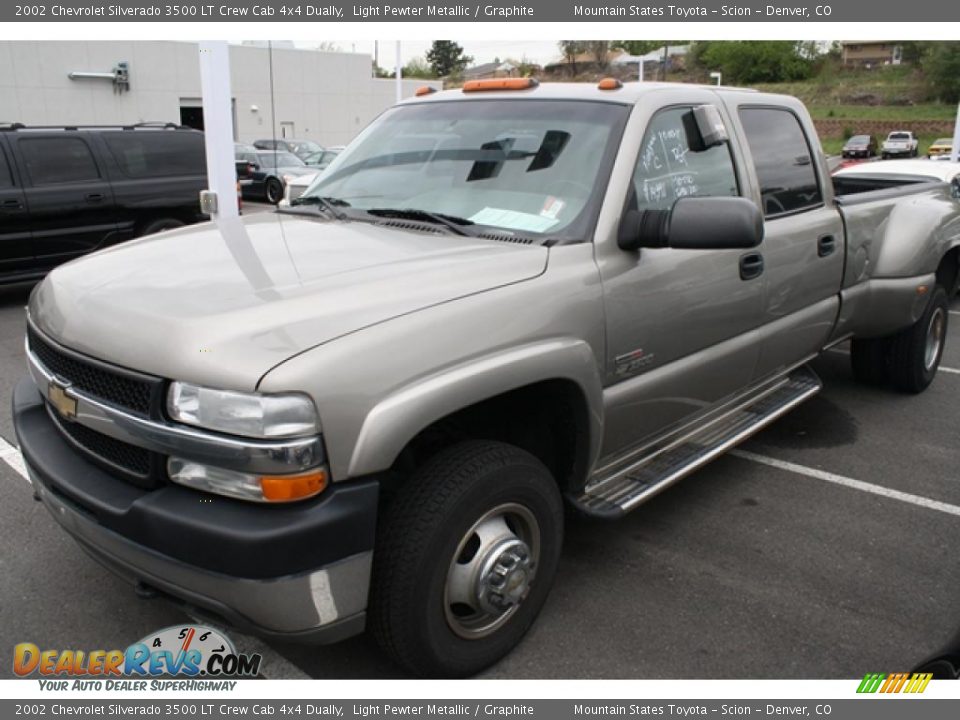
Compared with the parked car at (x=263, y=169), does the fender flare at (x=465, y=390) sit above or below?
above

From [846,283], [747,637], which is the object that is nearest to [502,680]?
[747,637]

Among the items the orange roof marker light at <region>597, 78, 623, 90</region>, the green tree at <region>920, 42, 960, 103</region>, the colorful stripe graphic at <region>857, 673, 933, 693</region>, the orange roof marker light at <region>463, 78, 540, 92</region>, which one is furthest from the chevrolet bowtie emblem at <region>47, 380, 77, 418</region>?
the green tree at <region>920, 42, 960, 103</region>

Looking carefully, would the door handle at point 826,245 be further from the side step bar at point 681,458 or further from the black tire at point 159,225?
the black tire at point 159,225

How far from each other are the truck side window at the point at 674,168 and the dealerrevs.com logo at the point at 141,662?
7.31 feet

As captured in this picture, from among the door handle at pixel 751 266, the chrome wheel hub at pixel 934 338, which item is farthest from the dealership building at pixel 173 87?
the door handle at pixel 751 266

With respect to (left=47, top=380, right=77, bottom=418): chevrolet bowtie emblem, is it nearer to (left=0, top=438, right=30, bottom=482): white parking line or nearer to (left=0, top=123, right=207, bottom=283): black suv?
(left=0, top=438, right=30, bottom=482): white parking line

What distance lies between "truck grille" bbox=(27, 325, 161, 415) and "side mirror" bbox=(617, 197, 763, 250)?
70.0 inches

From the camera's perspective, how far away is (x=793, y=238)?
4094 mm

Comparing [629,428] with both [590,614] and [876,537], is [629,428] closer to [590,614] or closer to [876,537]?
[590,614]

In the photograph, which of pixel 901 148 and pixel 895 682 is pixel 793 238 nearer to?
pixel 895 682

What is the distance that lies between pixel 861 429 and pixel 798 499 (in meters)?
1.33

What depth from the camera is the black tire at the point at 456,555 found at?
238cm

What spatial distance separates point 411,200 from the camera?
3418mm

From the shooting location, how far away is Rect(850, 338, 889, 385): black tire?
5848mm
